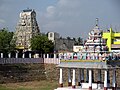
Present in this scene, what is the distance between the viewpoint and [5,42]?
57.6 m

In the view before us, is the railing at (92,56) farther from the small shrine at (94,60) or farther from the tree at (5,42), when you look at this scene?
the tree at (5,42)

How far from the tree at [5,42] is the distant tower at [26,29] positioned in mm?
14319

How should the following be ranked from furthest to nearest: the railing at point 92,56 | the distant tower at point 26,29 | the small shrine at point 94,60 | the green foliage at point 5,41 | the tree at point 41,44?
1. the distant tower at point 26,29
2. the tree at point 41,44
3. the green foliage at point 5,41
4. the railing at point 92,56
5. the small shrine at point 94,60

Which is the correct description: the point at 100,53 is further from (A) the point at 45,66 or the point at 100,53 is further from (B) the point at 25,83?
(A) the point at 45,66

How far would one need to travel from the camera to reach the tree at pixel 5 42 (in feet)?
187

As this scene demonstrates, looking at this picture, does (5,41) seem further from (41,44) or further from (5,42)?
(41,44)

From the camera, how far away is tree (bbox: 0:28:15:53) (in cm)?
5691

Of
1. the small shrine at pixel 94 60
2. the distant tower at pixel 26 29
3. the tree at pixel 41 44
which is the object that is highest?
the distant tower at pixel 26 29

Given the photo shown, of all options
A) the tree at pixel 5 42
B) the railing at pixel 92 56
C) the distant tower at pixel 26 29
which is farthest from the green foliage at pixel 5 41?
the railing at pixel 92 56

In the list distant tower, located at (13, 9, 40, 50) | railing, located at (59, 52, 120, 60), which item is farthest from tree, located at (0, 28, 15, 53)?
railing, located at (59, 52, 120, 60)

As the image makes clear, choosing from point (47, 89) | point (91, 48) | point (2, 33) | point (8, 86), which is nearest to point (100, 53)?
point (91, 48)

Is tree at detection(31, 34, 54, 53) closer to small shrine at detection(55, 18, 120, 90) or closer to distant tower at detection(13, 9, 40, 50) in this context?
distant tower at detection(13, 9, 40, 50)

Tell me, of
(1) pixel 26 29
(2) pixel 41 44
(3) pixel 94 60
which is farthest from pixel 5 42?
(3) pixel 94 60

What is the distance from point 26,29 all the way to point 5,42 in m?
17.8
